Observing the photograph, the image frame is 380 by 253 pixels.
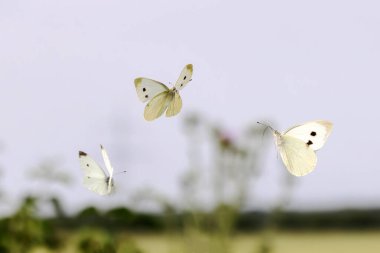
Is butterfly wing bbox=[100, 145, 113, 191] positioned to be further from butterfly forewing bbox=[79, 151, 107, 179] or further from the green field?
the green field

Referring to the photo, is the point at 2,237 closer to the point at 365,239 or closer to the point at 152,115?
the point at 152,115

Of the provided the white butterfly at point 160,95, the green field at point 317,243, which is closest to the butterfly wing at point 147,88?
the white butterfly at point 160,95

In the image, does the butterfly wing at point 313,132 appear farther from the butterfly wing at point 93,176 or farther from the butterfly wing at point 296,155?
the butterfly wing at point 93,176

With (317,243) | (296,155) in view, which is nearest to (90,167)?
(296,155)

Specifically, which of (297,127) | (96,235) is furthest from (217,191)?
(297,127)

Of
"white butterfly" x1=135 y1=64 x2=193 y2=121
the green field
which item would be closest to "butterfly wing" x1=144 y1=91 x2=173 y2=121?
"white butterfly" x1=135 y1=64 x2=193 y2=121
